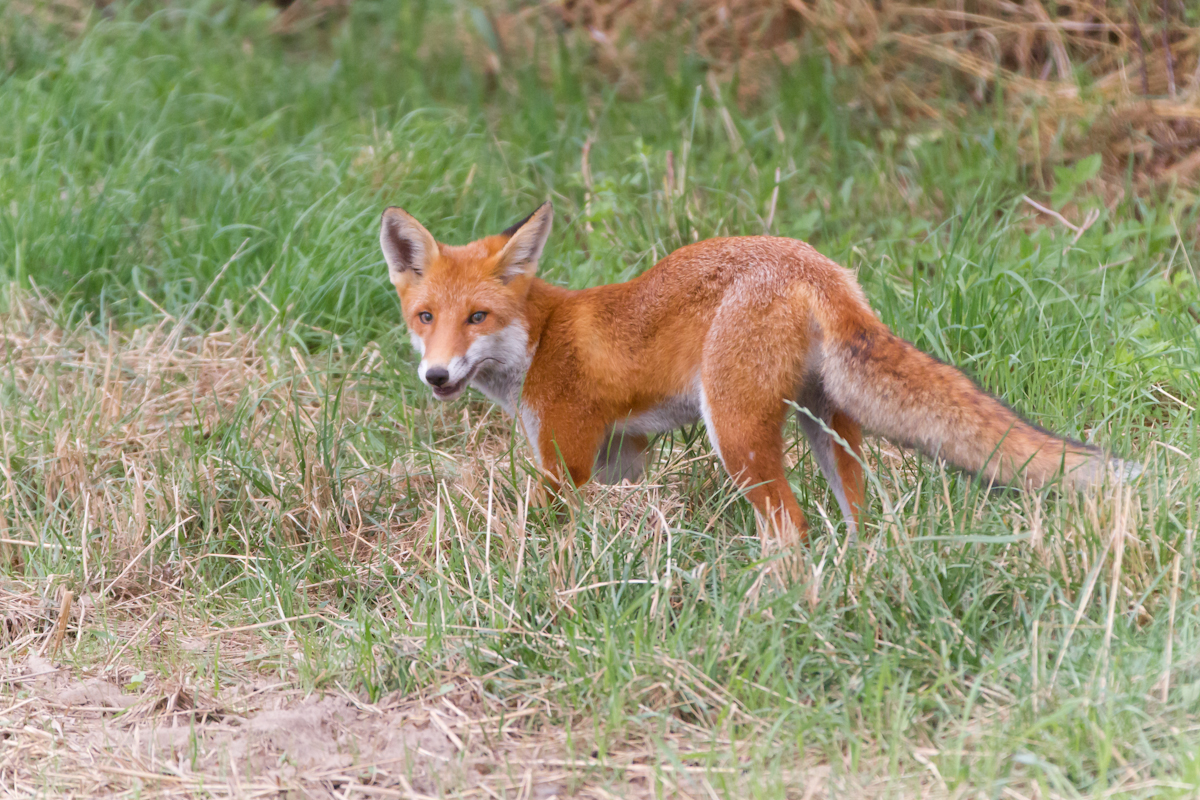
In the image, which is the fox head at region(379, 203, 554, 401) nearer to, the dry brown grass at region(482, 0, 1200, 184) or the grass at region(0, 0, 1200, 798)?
the grass at region(0, 0, 1200, 798)

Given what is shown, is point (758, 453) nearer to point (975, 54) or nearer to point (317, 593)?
point (317, 593)

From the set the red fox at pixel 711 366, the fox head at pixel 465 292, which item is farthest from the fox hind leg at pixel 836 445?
the fox head at pixel 465 292

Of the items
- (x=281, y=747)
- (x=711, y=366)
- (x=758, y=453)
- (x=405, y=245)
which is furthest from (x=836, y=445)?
(x=281, y=747)

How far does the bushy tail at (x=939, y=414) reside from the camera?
3373mm

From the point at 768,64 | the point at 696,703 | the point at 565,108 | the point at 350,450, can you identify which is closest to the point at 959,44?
the point at 768,64

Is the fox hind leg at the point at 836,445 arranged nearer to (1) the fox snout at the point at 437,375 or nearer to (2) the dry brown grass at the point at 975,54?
(1) the fox snout at the point at 437,375

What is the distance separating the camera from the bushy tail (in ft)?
11.1

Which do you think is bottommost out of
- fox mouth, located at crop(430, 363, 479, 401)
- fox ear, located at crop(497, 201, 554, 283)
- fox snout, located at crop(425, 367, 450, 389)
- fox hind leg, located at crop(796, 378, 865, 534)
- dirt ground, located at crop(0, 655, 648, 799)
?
dirt ground, located at crop(0, 655, 648, 799)

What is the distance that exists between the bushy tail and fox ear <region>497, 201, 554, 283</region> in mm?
1227

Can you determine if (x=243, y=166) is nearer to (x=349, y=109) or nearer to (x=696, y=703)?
(x=349, y=109)

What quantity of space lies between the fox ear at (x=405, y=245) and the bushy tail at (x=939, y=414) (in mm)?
1602

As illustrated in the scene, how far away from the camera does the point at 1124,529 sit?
3182mm

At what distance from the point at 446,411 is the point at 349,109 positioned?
3.46m

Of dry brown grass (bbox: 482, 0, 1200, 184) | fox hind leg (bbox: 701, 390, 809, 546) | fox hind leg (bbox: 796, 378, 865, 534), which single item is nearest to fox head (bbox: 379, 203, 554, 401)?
fox hind leg (bbox: 701, 390, 809, 546)
